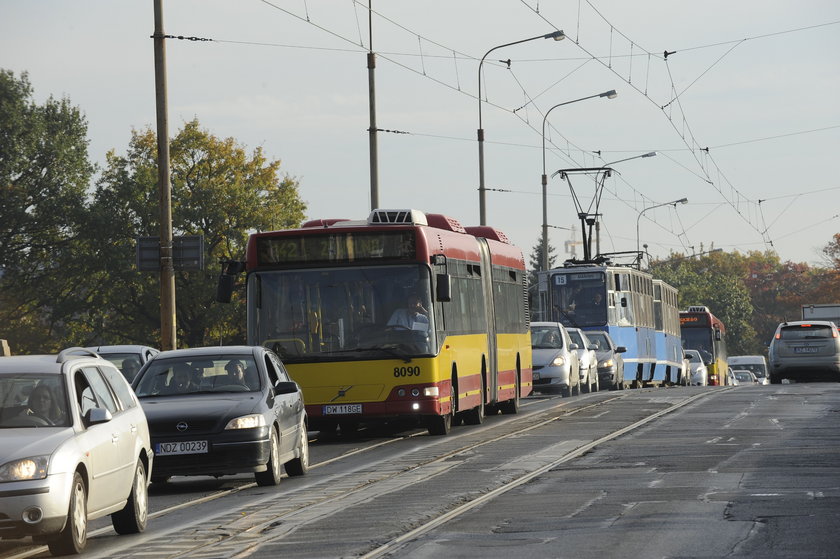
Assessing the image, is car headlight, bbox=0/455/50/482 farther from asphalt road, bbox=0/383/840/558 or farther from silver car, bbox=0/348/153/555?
asphalt road, bbox=0/383/840/558

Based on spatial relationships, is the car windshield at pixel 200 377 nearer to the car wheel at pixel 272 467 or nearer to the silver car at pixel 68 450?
the car wheel at pixel 272 467

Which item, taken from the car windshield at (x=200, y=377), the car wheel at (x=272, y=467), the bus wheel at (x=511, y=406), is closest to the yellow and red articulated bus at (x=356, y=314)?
the car windshield at (x=200, y=377)

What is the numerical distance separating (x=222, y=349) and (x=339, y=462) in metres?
2.96

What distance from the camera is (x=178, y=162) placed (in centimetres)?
7050

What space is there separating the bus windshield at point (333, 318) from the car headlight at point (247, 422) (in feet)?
19.9

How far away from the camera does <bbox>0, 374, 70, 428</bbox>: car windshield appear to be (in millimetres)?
11430

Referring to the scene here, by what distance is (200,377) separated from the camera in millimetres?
17188

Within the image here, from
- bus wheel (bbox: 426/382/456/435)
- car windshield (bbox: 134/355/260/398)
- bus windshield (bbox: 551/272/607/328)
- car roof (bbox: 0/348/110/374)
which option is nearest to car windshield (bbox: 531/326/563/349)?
bus windshield (bbox: 551/272/607/328)

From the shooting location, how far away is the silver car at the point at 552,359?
38812mm

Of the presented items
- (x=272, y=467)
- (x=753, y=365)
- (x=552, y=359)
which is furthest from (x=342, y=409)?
(x=753, y=365)

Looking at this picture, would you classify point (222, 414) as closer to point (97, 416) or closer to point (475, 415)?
point (97, 416)

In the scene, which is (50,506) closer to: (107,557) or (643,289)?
(107,557)

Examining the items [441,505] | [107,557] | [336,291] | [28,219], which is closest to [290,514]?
[441,505]

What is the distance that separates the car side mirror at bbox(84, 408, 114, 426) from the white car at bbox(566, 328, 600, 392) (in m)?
30.5
